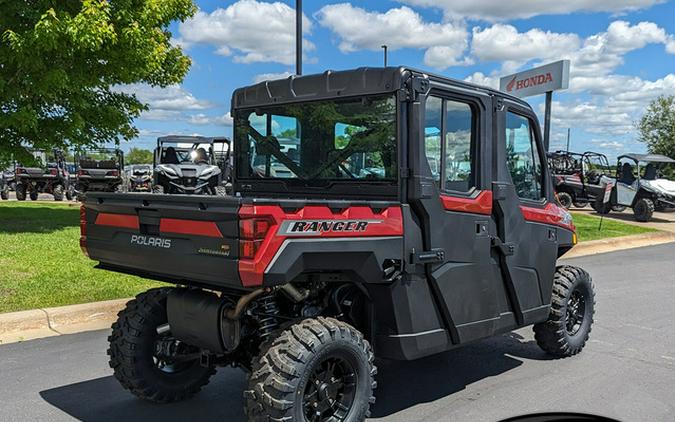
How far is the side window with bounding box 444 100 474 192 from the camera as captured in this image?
423cm

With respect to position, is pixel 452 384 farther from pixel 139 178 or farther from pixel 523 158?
pixel 139 178

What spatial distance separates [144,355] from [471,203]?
2.44 metres

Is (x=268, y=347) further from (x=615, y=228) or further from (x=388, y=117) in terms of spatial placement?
Result: (x=615, y=228)

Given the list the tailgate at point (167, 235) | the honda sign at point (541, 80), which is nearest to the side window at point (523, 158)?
the tailgate at point (167, 235)

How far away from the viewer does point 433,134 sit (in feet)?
13.4

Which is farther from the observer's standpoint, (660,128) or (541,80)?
(660,128)

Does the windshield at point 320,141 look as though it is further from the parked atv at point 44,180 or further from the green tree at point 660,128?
the green tree at point 660,128

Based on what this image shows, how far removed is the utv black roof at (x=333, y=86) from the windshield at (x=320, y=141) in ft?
0.21

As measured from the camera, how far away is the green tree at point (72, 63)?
35.0 feet

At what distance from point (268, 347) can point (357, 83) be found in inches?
70.3

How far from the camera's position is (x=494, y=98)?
458 cm

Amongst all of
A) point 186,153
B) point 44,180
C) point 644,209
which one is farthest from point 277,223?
point 44,180

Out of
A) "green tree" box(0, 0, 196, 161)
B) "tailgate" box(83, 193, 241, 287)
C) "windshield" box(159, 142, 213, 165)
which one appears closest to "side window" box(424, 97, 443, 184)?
"tailgate" box(83, 193, 241, 287)

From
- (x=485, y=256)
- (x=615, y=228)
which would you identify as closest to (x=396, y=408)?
(x=485, y=256)
